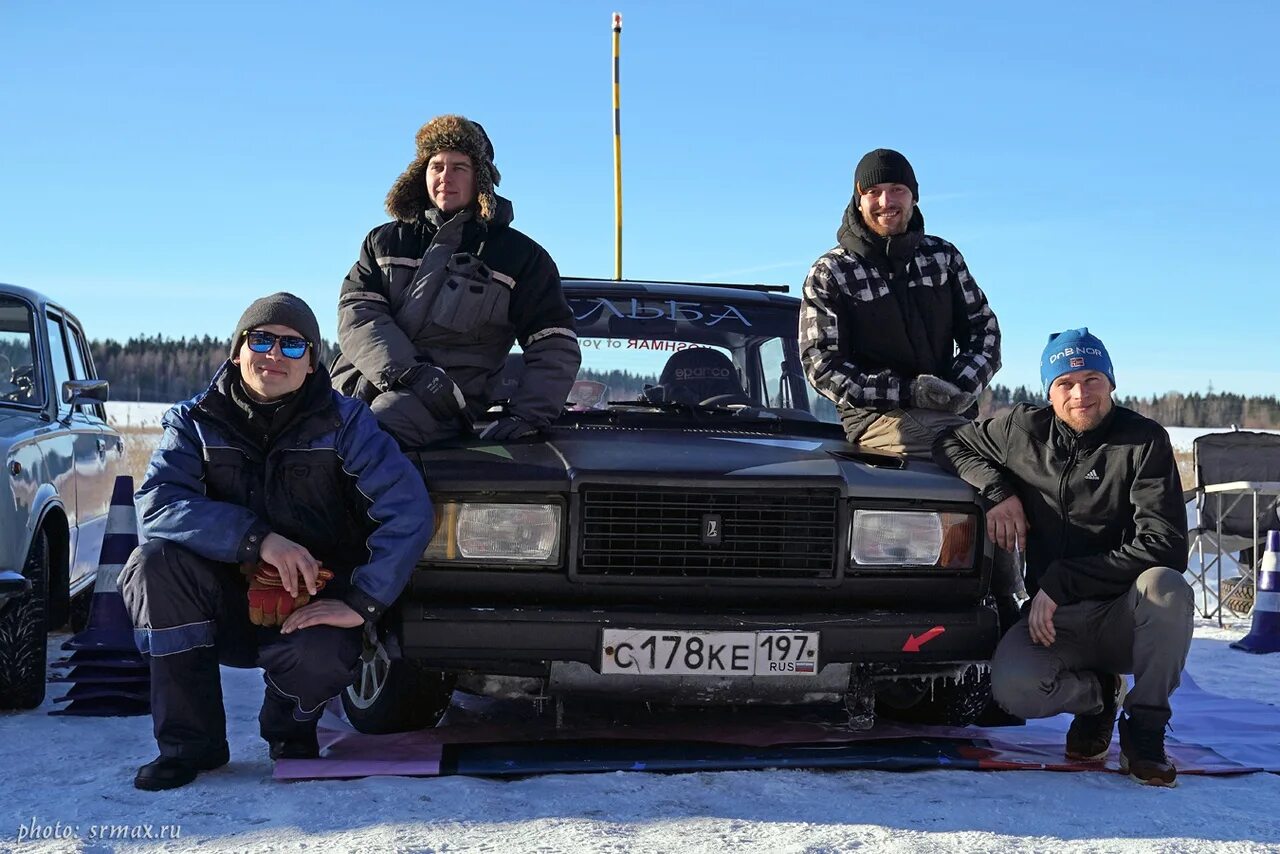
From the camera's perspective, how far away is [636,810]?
3.39m

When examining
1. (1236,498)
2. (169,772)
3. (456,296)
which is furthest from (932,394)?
(1236,498)

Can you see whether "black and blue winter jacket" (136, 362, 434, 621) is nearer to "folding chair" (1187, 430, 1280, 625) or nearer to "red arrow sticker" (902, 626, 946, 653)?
"red arrow sticker" (902, 626, 946, 653)

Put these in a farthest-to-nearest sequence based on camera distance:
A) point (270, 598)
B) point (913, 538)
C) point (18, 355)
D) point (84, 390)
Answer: point (18, 355)
point (84, 390)
point (913, 538)
point (270, 598)

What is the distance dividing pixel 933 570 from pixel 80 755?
2.63 metres

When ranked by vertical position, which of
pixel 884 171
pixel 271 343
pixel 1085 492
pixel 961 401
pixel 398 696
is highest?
pixel 884 171

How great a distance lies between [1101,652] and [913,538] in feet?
2.45

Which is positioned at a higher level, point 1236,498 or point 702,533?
point 702,533

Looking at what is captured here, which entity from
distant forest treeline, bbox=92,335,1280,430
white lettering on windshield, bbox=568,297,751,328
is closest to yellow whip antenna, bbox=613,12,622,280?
white lettering on windshield, bbox=568,297,751,328

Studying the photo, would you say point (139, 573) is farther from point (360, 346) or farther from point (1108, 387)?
point (1108, 387)

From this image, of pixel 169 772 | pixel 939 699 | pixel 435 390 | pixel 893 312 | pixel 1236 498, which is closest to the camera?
pixel 169 772

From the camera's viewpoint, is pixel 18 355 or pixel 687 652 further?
pixel 18 355

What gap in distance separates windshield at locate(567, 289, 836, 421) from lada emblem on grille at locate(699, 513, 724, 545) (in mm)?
1063

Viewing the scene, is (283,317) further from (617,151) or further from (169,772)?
(617,151)

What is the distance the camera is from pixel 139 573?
3.68 meters
